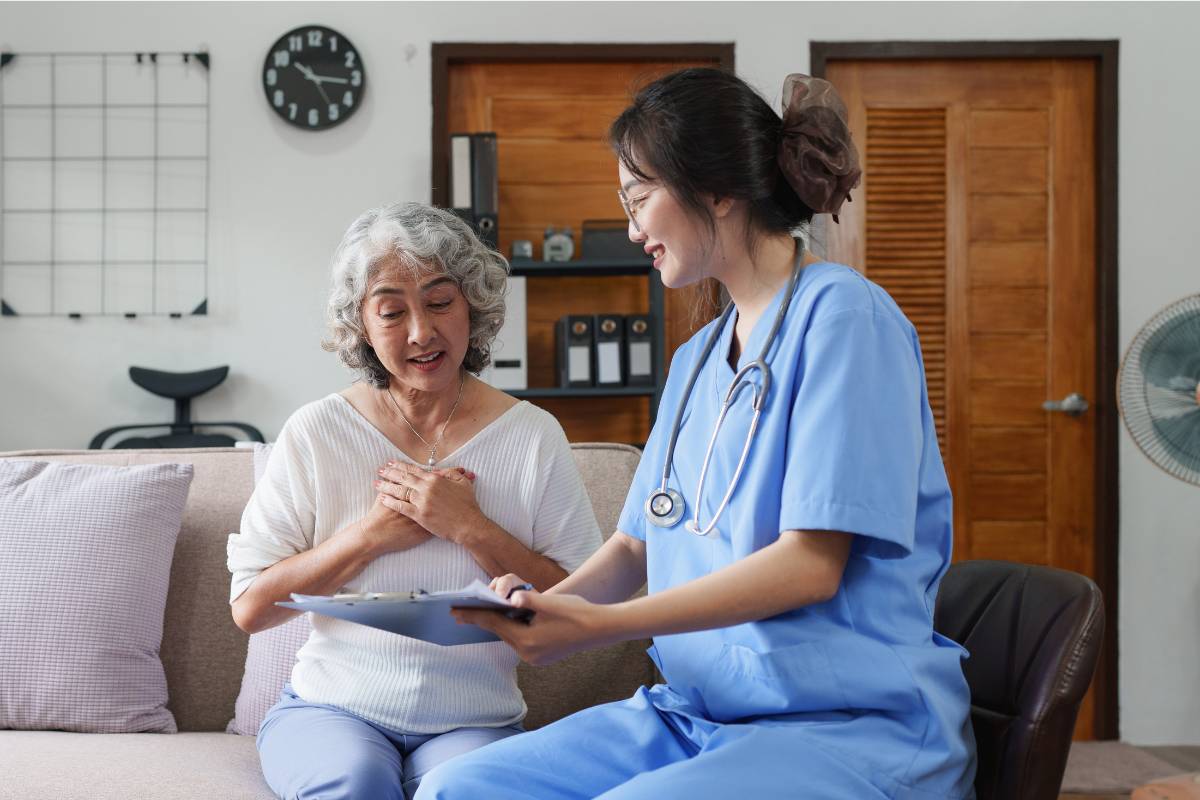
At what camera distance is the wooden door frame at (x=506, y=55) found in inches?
140

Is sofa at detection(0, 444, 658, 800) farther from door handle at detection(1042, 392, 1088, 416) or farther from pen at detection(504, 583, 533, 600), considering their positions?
door handle at detection(1042, 392, 1088, 416)

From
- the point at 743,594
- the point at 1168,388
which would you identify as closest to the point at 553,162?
the point at 1168,388

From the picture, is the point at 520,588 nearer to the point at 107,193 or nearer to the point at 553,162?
the point at 553,162

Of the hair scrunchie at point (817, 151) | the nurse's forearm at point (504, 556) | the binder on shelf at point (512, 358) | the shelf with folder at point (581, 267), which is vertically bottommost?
the nurse's forearm at point (504, 556)

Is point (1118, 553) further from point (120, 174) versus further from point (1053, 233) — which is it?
point (120, 174)

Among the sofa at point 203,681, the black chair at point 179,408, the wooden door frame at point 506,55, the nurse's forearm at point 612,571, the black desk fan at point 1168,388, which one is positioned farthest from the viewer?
the wooden door frame at point 506,55

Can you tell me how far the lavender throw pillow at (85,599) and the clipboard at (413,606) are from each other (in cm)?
80

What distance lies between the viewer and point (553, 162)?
365 cm

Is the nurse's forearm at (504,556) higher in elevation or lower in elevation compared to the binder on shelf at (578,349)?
lower

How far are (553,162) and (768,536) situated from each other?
2.68 m

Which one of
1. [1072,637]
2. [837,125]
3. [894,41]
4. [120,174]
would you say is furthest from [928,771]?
[120,174]

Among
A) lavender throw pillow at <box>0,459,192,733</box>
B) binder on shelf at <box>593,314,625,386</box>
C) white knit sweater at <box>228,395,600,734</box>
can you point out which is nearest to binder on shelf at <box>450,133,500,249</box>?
binder on shelf at <box>593,314,625,386</box>

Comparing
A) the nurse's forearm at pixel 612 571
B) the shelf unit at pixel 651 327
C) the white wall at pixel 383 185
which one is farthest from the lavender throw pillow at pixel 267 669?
the white wall at pixel 383 185

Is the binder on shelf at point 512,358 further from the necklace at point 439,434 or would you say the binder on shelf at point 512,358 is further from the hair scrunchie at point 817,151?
the hair scrunchie at point 817,151
